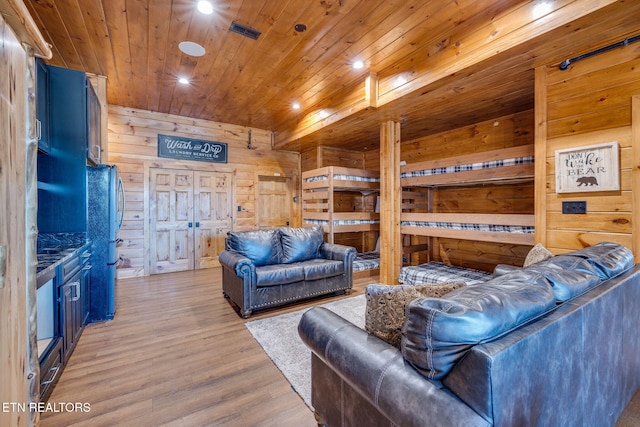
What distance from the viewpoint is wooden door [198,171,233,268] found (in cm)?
538

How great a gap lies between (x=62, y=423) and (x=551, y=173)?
12.6 feet

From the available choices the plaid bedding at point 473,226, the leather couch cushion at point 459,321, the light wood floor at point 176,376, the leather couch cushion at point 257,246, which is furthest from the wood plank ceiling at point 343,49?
the light wood floor at point 176,376

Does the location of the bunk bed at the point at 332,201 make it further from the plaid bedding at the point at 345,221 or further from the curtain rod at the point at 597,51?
the curtain rod at the point at 597,51

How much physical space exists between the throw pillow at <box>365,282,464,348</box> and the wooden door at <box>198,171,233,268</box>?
190 inches

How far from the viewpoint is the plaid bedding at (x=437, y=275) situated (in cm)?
360

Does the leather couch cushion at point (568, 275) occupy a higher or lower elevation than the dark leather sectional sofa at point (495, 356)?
higher

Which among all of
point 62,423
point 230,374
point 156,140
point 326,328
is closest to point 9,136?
point 326,328

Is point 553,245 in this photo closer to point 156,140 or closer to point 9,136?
point 9,136

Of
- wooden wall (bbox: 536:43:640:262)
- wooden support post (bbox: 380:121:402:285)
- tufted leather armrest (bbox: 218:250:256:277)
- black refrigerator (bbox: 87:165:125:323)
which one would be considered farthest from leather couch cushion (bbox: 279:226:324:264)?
wooden wall (bbox: 536:43:640:262)

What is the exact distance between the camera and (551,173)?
2424 mm

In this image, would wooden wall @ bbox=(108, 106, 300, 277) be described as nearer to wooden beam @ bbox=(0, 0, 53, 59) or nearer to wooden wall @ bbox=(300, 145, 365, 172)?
wooden wall @ bbox=(300, 145, 365, 172)

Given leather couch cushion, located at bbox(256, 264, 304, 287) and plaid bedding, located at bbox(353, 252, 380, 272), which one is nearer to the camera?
leather couch cushion, located at bbox(256, 264, 304, 287)

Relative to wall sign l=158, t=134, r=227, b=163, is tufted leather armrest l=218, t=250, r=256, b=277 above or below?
below

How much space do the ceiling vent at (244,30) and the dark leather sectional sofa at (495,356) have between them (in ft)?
8.28
